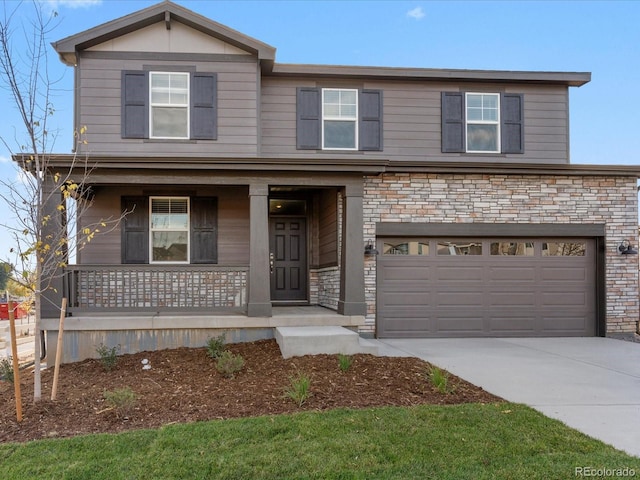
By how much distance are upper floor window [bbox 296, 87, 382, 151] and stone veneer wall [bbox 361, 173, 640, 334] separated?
4.49ft

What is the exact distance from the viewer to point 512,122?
10.4 m

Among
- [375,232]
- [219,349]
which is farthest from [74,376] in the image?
[375,232]

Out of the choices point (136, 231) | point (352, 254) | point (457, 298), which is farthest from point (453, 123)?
point (136, 231)

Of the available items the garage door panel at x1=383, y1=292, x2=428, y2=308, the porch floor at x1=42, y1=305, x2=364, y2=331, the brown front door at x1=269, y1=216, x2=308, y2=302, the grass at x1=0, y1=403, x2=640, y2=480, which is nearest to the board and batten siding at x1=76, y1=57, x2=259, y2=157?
the brown front door at x1=269, y1=216, x2=308, y2=302

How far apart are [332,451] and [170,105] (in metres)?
7.76

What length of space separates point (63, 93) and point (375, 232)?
5.58m

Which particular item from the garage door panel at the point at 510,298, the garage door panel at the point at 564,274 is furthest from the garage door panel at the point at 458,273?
the garage door panel at the point at 564,274

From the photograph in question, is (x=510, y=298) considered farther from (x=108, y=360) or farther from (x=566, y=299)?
(x=108, y=360)

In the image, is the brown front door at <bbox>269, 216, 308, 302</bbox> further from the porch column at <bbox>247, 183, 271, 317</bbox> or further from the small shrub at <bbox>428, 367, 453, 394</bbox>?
the small shrub at <bbox>428, 367, 453, 394</bbox>

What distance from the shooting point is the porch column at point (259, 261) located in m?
7.93

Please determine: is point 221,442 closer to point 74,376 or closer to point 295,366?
point 295,366

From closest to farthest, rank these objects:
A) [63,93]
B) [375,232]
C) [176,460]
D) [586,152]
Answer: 1. [176,460]
2. [63,93]
3. [375,232]
4. [586,152]

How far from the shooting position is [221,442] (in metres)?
3.73

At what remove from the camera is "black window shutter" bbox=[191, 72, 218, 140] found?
9.38 m
